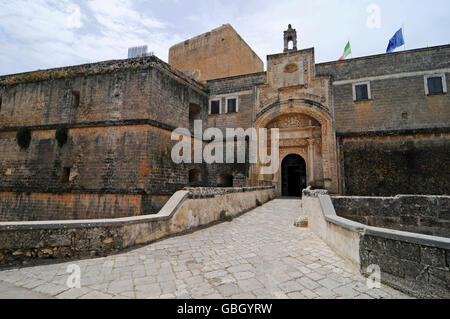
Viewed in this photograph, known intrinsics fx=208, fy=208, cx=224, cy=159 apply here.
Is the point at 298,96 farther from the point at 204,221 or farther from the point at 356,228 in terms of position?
the point at 356,228

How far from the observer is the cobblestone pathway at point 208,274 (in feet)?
7.75

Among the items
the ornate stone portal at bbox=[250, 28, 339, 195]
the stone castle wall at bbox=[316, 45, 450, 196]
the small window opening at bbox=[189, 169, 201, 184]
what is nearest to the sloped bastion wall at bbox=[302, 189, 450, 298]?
the ornate stone portal at bbox=[250, 28, 339, 195]

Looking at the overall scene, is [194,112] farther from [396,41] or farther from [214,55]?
[396,41]

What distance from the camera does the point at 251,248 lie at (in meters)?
3.98

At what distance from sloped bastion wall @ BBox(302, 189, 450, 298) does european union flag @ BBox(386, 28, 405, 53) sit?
14.8m

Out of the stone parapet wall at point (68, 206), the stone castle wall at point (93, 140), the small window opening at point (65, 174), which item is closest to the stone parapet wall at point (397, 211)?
the stone castle wall at point (93, 140)

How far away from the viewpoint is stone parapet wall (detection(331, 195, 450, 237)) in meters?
5.40

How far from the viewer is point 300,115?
13477mm

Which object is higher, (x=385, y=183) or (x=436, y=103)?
(x=436, y=103)

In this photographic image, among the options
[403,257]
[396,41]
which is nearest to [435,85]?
[396,41]

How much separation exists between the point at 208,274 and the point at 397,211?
18.3 feet

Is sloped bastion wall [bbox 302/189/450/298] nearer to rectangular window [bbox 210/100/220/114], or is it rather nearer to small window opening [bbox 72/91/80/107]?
rectangular window [bbox 210/100/220/114]
